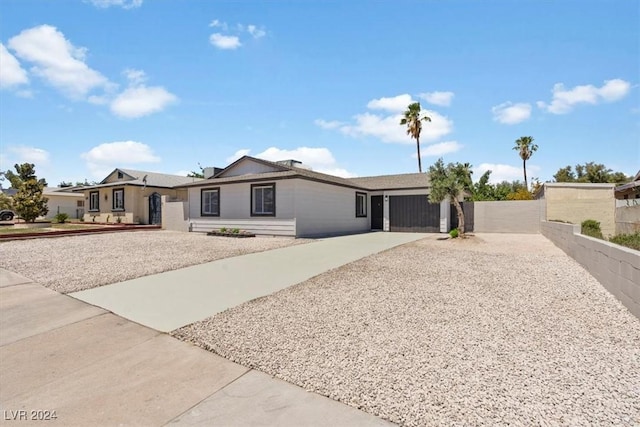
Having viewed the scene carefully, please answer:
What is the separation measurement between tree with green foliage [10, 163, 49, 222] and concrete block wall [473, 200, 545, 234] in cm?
2819

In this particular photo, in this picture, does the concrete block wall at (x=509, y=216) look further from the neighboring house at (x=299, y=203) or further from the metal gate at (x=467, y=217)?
the neighboring house at (x=299, y=203)

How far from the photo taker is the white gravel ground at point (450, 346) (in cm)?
226

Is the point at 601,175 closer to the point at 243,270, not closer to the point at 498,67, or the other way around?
the point at 498,67

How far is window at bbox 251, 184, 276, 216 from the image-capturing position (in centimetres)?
1460

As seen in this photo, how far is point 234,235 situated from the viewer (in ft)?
48.9

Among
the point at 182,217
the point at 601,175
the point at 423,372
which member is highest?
the point at 601,175

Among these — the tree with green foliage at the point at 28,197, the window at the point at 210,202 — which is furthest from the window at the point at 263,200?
the tree with green foliage at the point at 28,197

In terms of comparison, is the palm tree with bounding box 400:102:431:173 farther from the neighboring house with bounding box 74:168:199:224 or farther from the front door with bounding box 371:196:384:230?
the neighboring house with bounding box 74:168:199:224

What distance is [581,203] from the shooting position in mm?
15945

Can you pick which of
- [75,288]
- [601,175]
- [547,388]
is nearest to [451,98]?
[547,388]

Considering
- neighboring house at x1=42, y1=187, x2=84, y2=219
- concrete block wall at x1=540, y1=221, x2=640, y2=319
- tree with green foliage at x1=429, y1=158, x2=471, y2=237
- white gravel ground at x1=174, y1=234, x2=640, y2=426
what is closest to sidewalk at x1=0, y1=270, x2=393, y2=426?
white gravel ground at x1=174, y1=234, x2=640, y2=426

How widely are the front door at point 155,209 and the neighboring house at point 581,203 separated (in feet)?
84.2

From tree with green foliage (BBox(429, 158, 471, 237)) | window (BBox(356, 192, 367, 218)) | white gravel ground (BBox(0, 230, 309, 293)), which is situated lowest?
white gravel ground (BBox(0, 230, 309, 293))

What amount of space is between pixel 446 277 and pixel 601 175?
4498cm
